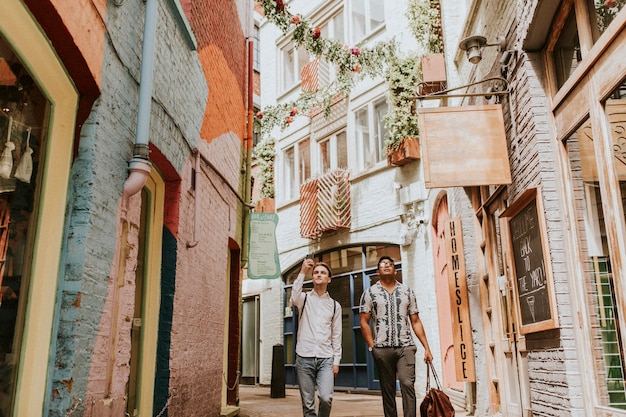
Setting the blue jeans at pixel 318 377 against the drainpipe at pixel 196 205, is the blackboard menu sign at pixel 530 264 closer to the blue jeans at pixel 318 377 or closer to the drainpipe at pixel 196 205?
the blue jeans at pixel 318 377

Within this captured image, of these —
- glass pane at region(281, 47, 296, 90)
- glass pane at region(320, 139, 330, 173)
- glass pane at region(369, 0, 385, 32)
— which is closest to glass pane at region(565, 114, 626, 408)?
glass pane at region(369, 0, 385, 32)

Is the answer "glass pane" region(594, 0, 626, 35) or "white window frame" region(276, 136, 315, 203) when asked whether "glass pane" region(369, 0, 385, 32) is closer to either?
"white window frame" region(276, 136, 315, 203)

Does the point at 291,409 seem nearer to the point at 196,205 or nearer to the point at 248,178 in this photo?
the point at 248,178

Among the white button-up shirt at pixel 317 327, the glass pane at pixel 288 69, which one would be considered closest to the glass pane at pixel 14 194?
the white button-up shirt at pixel 317 327

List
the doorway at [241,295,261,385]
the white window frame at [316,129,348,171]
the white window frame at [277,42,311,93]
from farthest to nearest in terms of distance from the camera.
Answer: the white window frame at [277,42,311,93] → the doorway at [241,295,261,385] → the white window frame at [316,129,348,171]

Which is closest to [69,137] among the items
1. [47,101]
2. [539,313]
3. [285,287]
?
[47,101]

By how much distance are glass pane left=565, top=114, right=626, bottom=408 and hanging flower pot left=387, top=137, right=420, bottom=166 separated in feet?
26.0

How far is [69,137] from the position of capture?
3.67 meters

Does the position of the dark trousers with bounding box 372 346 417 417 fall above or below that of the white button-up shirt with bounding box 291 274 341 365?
below

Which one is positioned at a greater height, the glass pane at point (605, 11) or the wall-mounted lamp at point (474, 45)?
the wall-mounted lamp at point (474, 45)

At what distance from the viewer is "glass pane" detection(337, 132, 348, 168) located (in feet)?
49.9

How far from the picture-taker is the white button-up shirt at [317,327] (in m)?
5.02

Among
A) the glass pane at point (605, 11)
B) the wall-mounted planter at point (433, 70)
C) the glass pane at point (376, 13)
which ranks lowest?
the glass pane at point (605, 11)

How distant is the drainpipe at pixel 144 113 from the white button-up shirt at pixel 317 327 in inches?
63.8
